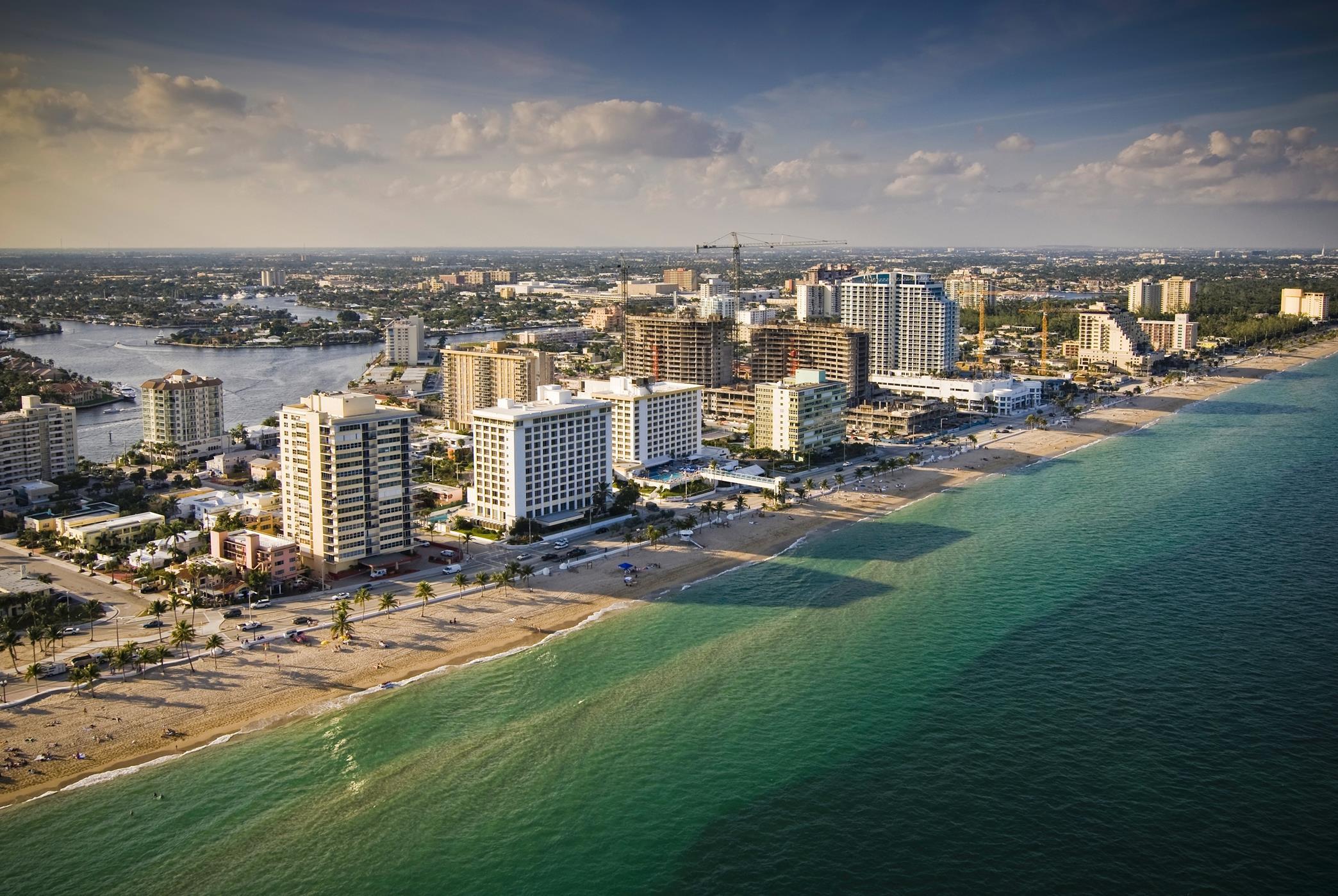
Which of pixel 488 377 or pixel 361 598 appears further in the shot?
pixel 488 377

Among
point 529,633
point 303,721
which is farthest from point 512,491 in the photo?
point 303,721

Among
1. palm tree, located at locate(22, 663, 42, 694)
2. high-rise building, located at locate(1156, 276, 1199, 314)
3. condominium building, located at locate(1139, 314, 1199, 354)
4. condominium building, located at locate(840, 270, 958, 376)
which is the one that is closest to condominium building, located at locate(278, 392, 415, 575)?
palm tree, located at locate(22, 663, 42, 694)

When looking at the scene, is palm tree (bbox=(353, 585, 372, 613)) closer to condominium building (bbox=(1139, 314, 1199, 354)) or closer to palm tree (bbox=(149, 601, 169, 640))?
palm tree (bbox=(149, 601, 169, 640))

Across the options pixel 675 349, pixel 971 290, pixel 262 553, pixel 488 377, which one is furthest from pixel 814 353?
pixel 971 290

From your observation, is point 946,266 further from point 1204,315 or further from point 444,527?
point 444,527

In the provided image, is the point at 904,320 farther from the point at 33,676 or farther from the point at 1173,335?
the point at 33,676
